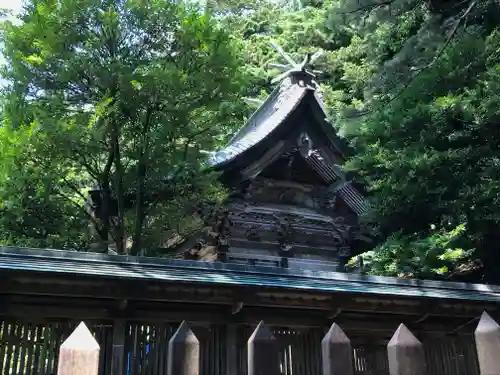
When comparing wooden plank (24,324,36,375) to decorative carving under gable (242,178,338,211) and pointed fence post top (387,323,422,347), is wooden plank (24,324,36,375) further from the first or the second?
decorative carving under gable (242,178,338,211)

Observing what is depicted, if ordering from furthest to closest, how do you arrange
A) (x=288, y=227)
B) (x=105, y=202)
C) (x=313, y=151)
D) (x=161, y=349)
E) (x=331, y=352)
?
(x=313, y=151)
(x=288, y=227)
(x=105, y=202)
(x=161, y=349)
(x=331, y=352)

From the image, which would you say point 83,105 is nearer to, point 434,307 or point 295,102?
point 295,102

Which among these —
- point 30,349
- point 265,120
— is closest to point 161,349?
point 30,349

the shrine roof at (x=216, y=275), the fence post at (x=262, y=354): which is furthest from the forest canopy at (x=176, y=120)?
the fence post at (x=262, y=354)

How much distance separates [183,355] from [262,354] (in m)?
0.38

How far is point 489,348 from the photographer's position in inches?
103

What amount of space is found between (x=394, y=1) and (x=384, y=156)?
292cm

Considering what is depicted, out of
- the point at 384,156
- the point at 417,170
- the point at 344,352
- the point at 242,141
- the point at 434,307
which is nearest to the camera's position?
the point at 344,352

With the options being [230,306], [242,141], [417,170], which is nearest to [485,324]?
[230,306]

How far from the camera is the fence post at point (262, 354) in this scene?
2.45 metres

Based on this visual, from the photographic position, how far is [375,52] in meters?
12.0

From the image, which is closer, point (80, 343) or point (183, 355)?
point (80, 343)

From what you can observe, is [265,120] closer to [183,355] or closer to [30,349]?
[30,349]

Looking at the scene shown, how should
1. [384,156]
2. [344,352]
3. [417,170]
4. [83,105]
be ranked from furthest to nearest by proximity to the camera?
[384,156], [417,170], [83,105], [344,352]
